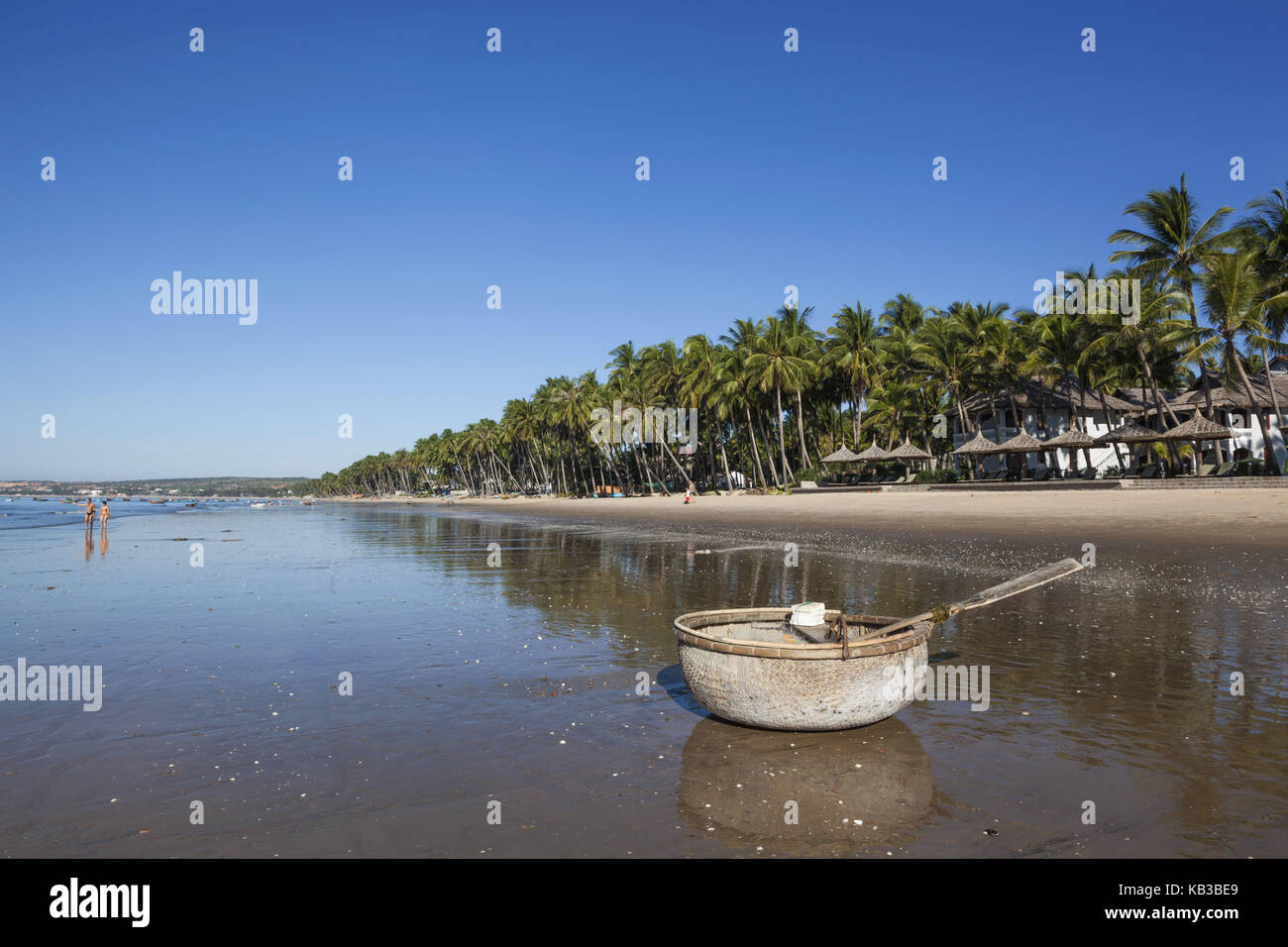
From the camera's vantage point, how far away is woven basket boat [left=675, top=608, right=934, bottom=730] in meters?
6.16

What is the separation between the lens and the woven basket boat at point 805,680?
6160mm

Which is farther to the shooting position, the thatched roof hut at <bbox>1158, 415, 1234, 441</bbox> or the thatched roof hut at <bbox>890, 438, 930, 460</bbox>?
the thatched roof hut at <bbox>890, 438, 930, 460</bbox>

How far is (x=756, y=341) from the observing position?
59062mm

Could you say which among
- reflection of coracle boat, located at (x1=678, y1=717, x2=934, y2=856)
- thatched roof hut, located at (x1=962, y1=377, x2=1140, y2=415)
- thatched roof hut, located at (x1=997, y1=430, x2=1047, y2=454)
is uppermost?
thatched roof hut, located at (x1=962, y1=377, x2=1140, y2=415)

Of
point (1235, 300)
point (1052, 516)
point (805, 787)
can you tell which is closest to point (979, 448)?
point (1235, 300)

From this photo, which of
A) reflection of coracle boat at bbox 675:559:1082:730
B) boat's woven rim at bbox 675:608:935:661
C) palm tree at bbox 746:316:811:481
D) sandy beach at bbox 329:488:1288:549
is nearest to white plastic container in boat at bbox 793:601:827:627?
boat's woven rim at bbox 675:608:935:661

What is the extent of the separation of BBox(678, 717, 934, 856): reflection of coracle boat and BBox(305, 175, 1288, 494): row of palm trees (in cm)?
4117

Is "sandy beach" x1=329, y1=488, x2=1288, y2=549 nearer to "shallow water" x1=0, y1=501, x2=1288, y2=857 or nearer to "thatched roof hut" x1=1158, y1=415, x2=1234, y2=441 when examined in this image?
"shallow water" x1=0, y1=501, x2=1288, y2=857

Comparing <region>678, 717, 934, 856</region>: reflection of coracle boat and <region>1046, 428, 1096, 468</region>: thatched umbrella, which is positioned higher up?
<region>1046, 428, 1096, 468</region>: thatched umbrella

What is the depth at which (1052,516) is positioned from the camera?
26.2 metres

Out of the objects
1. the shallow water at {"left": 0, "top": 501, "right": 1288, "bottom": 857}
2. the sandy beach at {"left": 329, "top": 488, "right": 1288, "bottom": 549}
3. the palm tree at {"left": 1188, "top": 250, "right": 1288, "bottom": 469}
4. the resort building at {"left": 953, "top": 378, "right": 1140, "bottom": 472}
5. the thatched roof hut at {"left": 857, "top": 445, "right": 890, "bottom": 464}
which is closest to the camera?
the shallow water at {"left": 0, "top": 501, "right": 1288, "bottom": 857}

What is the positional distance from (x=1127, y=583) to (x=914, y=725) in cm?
981

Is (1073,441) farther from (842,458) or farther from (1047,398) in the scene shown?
(842,458)
